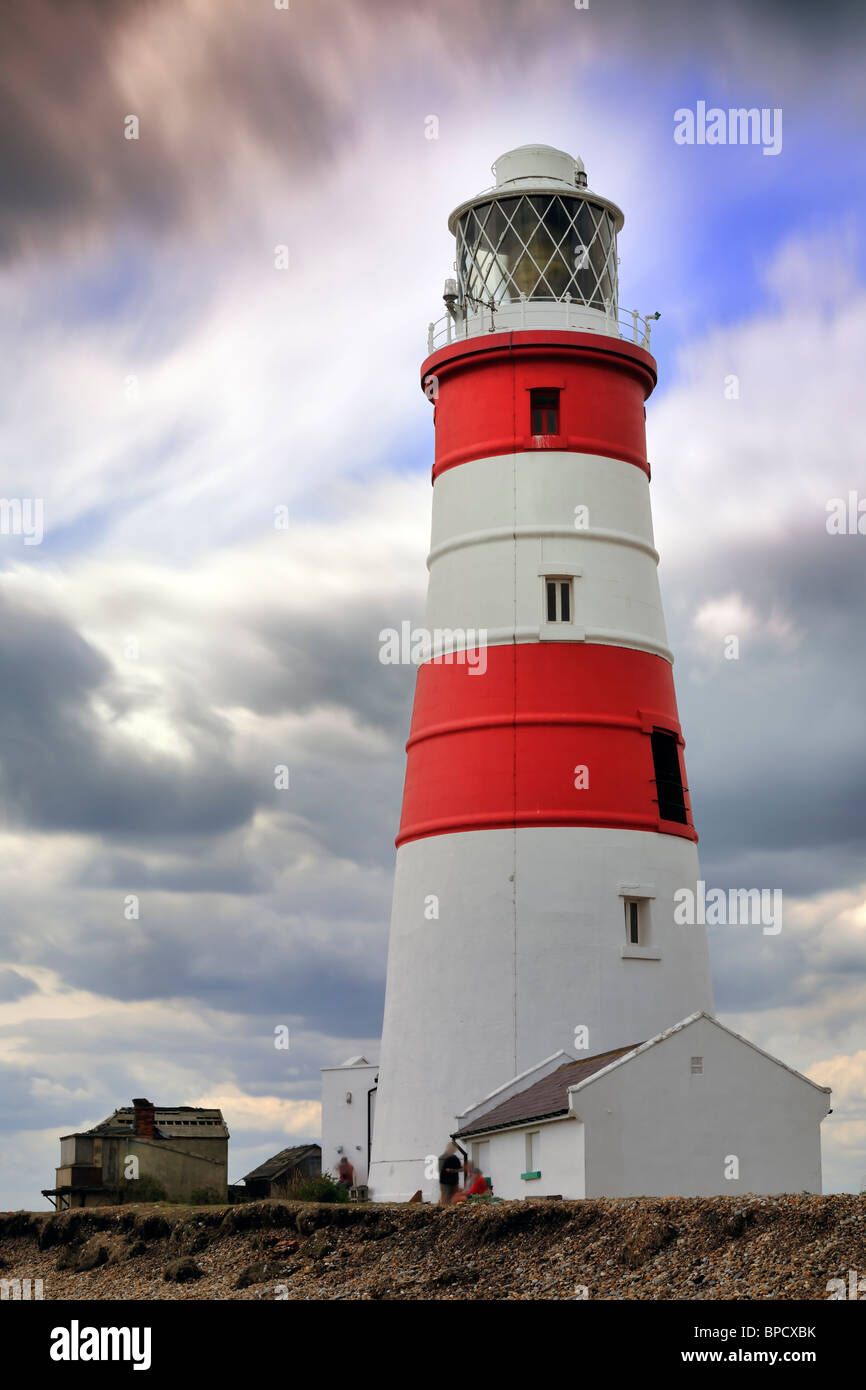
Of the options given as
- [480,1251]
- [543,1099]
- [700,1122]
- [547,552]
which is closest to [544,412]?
[547,552]

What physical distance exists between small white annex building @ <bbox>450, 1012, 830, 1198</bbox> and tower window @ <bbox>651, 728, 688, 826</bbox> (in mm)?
5837

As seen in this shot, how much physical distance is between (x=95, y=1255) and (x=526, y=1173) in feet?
23.7

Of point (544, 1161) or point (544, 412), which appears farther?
point (544, 412)

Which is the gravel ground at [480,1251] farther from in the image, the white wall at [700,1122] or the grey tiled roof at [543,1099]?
the white wall at [700,1122]

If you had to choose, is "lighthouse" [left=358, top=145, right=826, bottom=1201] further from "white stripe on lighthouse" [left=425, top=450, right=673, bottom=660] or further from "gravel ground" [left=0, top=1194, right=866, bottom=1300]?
"gravel ground" [left=0, top=1194, right=866, bottom=1300]

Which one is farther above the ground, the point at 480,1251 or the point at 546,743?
the point at 546,743

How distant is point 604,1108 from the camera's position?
81.0 feet

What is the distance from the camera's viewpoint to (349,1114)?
116 feet

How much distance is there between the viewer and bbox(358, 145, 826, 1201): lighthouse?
2992cm

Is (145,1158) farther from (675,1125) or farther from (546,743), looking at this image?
(675,1125)

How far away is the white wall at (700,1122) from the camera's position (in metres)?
24.7

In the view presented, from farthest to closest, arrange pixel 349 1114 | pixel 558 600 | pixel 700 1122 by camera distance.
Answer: pixel 349 1114 < pixel 558 600 < pixel 700 1122

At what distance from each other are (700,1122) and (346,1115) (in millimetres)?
11658

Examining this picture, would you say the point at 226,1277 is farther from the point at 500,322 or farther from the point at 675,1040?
the point at 500,322
